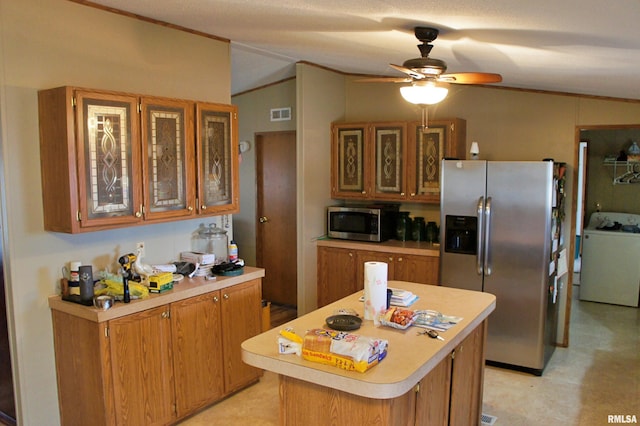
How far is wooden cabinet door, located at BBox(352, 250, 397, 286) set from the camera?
4.81 metres

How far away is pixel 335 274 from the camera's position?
5.17m

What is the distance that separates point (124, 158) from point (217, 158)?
785 millimetres

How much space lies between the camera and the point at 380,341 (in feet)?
7.00

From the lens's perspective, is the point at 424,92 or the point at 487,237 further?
the point at 487,237

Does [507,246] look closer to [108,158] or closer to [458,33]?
[458,33]

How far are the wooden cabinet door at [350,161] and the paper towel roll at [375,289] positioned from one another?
2.66 m

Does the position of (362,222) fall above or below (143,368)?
above

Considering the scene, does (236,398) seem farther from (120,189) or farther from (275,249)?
(275,249)

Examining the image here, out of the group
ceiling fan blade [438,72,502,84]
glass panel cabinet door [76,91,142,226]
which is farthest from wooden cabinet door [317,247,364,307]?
ceiling fan blade [438,72,502,84]

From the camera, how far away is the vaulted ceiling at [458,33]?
1819 mm

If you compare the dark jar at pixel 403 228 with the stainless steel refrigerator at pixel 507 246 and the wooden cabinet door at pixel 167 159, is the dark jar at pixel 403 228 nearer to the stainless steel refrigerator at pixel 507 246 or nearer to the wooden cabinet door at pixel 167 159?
the stainless steel refrigerator at pixel 507 246

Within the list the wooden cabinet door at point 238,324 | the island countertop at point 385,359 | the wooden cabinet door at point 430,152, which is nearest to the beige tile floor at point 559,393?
the wooden cabinet door at point 238,324

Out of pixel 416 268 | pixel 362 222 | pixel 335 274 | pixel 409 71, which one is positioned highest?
pixel 409 71

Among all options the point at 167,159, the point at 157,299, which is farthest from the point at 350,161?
the point at 157,299
